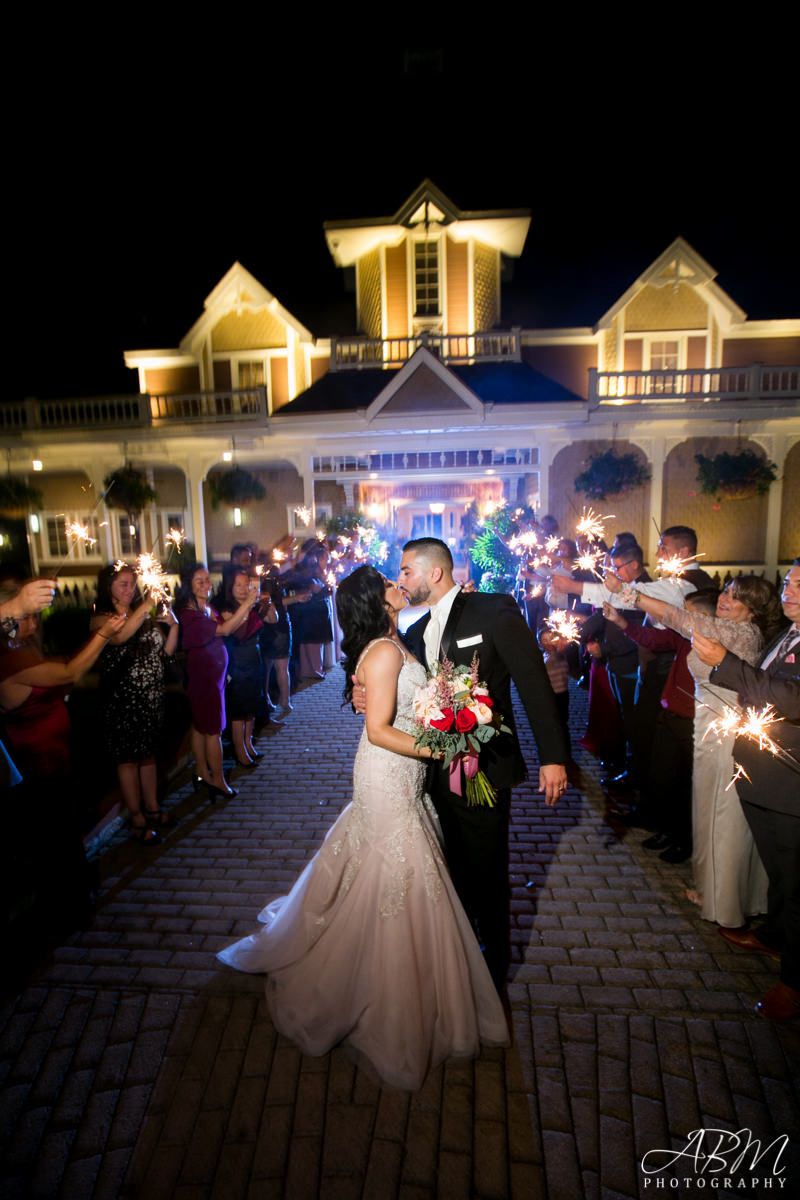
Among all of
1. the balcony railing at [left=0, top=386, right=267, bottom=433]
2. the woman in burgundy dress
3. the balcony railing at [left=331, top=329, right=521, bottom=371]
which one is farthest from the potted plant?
the woman in burgundy dress

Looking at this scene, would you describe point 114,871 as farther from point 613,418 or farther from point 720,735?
point 613,418

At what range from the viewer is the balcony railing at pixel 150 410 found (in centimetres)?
1486

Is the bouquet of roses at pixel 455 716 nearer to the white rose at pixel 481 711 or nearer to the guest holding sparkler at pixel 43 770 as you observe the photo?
the white rose at pixel 481 711

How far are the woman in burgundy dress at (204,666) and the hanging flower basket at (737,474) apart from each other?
12.0m

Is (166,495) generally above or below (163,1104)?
above

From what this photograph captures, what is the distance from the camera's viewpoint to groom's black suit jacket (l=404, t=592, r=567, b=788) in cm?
313

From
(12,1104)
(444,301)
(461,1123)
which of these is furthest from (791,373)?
(12,1104)

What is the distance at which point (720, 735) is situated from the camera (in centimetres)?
391

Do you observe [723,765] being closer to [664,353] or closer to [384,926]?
[384,926]

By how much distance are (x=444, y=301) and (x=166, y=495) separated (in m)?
10.2

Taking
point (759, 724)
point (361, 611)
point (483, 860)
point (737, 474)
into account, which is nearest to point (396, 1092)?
point (483, 860)

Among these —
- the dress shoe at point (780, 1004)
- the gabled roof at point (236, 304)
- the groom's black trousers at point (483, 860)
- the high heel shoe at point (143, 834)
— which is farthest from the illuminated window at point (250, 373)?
the dress shoe at point (780, 1004)

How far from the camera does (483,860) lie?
125 inches

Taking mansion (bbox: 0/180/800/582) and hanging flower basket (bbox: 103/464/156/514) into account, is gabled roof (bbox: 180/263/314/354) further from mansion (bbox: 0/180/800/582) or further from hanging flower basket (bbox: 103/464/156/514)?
hanging flower basket (bbox: 103/464/156/514)
